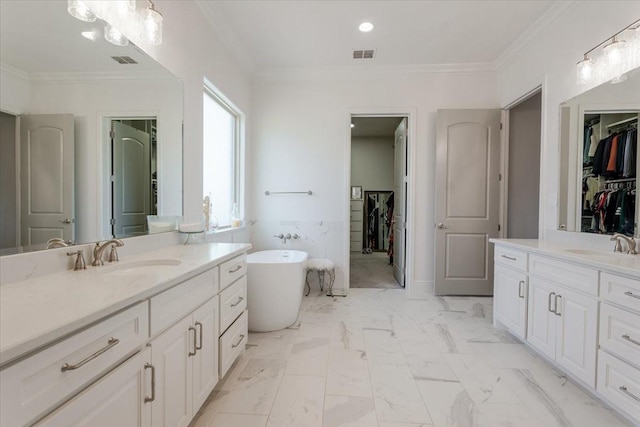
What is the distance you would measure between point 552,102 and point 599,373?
89.1 inches

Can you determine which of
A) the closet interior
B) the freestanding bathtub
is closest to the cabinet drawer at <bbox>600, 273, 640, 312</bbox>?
the closet interior

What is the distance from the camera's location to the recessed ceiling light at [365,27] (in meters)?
2.75

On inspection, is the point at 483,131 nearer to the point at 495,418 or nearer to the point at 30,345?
the point at 495,418

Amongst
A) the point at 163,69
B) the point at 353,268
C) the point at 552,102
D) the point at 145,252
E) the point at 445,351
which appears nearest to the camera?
the point at 145,252

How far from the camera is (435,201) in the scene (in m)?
3.59

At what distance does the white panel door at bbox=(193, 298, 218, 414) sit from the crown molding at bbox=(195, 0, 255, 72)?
2.42 metres

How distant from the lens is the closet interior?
6.14 feet

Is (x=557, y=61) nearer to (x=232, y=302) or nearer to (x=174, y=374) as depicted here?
(x=232, y=302)

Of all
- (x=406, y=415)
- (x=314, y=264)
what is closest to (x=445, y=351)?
(x=406, y=415)

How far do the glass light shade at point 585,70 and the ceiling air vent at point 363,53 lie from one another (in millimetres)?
1893

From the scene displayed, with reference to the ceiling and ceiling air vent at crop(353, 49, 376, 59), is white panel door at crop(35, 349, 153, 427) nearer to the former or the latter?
the ceiling

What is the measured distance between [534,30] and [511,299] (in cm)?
264

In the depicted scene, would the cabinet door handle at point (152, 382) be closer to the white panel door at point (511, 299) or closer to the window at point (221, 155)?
the window at point (221, 155)

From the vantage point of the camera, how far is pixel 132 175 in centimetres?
165
